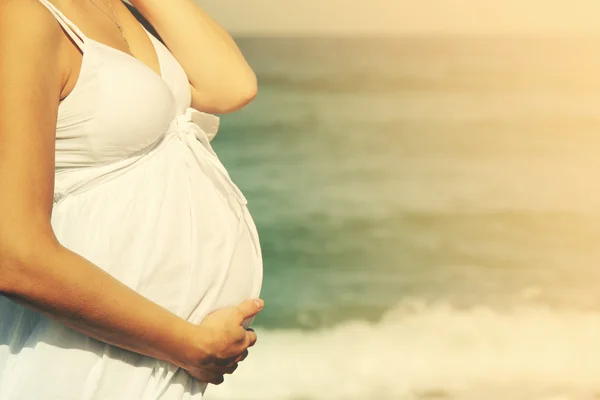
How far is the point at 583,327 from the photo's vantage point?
11.3 feet

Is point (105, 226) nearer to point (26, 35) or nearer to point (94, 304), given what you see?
point (94, 304)

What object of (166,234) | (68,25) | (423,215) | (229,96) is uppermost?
(423,215)

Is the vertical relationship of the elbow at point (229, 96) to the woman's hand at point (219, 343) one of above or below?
above

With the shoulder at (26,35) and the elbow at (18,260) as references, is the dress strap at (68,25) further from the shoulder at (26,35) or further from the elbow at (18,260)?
the elbow at (18,260)

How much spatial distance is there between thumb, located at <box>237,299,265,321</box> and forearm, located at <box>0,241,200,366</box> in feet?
0.33

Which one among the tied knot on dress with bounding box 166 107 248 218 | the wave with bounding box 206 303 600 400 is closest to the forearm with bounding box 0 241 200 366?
the tied knot on dress with bounding box 166 107 248 218

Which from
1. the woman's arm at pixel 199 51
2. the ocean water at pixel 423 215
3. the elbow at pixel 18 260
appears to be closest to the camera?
the elbow at pixel 18 260

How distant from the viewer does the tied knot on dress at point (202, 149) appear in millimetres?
939

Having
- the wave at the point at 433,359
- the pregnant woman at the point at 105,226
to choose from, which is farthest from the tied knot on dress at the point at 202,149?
the wave at the point at 433,359

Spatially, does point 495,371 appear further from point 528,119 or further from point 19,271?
point 528,119

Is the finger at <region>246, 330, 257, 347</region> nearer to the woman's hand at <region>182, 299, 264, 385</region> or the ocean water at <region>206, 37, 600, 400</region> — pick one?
the woman's hand at <region>182, 299, 264, 385</region>

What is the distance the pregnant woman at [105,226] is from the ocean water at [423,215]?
6.70 ft

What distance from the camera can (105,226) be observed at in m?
0.82

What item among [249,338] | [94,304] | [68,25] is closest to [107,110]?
[68,25]
